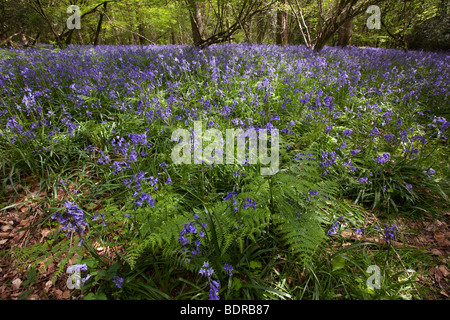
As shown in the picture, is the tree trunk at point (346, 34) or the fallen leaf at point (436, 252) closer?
the fallen leaf at point (436, 252)

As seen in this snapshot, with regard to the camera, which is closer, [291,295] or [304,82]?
[291,295]

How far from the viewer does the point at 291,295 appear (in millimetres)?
1639

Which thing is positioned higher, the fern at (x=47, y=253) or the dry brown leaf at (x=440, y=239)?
the fern at (x=47, y=253)

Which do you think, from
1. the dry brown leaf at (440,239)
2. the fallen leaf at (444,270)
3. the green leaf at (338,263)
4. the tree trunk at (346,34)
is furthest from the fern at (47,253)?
the tree trunk at (346,34)

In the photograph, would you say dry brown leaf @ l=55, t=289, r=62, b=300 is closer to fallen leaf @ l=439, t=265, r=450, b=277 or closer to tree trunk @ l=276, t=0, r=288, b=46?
fallen leaf @ l=439, t=265, r=450, b=277

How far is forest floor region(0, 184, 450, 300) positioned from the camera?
1797mm

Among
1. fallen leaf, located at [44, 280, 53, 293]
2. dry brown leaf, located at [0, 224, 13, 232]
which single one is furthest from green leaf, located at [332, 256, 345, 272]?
dry brown leaf, located at [0, 224, 13, 232]

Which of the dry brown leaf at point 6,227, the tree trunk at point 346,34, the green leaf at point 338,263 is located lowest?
the green leaf at point 338,263

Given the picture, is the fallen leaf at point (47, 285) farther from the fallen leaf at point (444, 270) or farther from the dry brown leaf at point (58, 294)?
the fallen leaf at point (444, 270)

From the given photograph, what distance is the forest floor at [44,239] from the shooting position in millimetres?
1797

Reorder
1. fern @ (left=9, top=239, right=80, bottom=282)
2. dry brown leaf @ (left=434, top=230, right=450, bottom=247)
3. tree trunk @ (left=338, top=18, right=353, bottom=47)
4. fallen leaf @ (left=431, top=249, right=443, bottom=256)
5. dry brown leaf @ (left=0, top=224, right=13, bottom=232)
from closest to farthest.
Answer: fern @ (left=9, top=239, right=80, bottom=282)
fallen leaf @ (left=431, top=249, right=443, bottom=256)
dry brown leaf @ (left=434, top=230, right=450, bottom=247)
dry brown leaf @ (left=0, top=224, right=13, bottom=232)
tree trunk @ (left=338, top=18, right=353, bottom=47)
